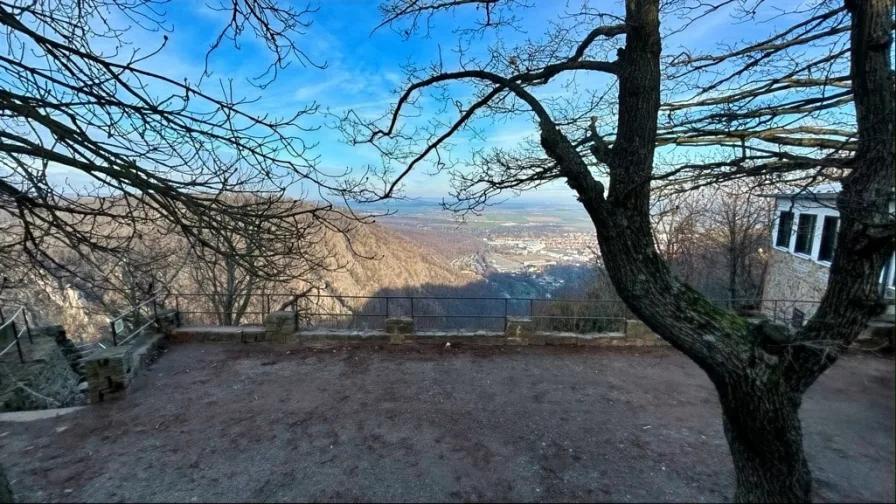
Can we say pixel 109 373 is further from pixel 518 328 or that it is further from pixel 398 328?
pixel 518 328

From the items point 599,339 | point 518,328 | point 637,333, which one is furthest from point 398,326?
point 637,333

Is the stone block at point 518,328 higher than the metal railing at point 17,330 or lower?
higher

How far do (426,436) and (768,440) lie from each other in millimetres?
3264

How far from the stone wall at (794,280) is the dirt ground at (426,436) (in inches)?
296

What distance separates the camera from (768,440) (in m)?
2.60

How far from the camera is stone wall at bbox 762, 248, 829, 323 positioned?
1184 centimetres

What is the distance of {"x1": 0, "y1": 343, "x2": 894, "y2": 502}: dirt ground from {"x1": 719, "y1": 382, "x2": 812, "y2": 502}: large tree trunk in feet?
1.20

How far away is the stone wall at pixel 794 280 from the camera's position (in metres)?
11.8

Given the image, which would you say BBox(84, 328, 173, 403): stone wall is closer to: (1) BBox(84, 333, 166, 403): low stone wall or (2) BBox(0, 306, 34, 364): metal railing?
(1) BBox(84, 333, 166, 403): low stone wall

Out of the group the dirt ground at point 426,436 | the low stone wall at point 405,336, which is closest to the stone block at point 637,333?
the low stone wall at point 405,336

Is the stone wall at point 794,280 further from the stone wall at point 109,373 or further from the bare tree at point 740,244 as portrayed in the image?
the stone wall at point 109,373

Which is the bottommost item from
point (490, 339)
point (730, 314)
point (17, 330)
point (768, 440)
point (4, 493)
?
point (17, 330)

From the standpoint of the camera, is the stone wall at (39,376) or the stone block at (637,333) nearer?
the stone wall at (39,376)

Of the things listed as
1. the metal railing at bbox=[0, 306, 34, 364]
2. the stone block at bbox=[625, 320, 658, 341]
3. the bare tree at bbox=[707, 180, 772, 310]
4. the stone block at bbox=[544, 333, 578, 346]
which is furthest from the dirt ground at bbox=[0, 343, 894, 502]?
the bare tree at bbox=[707, 180, 772, 310]
